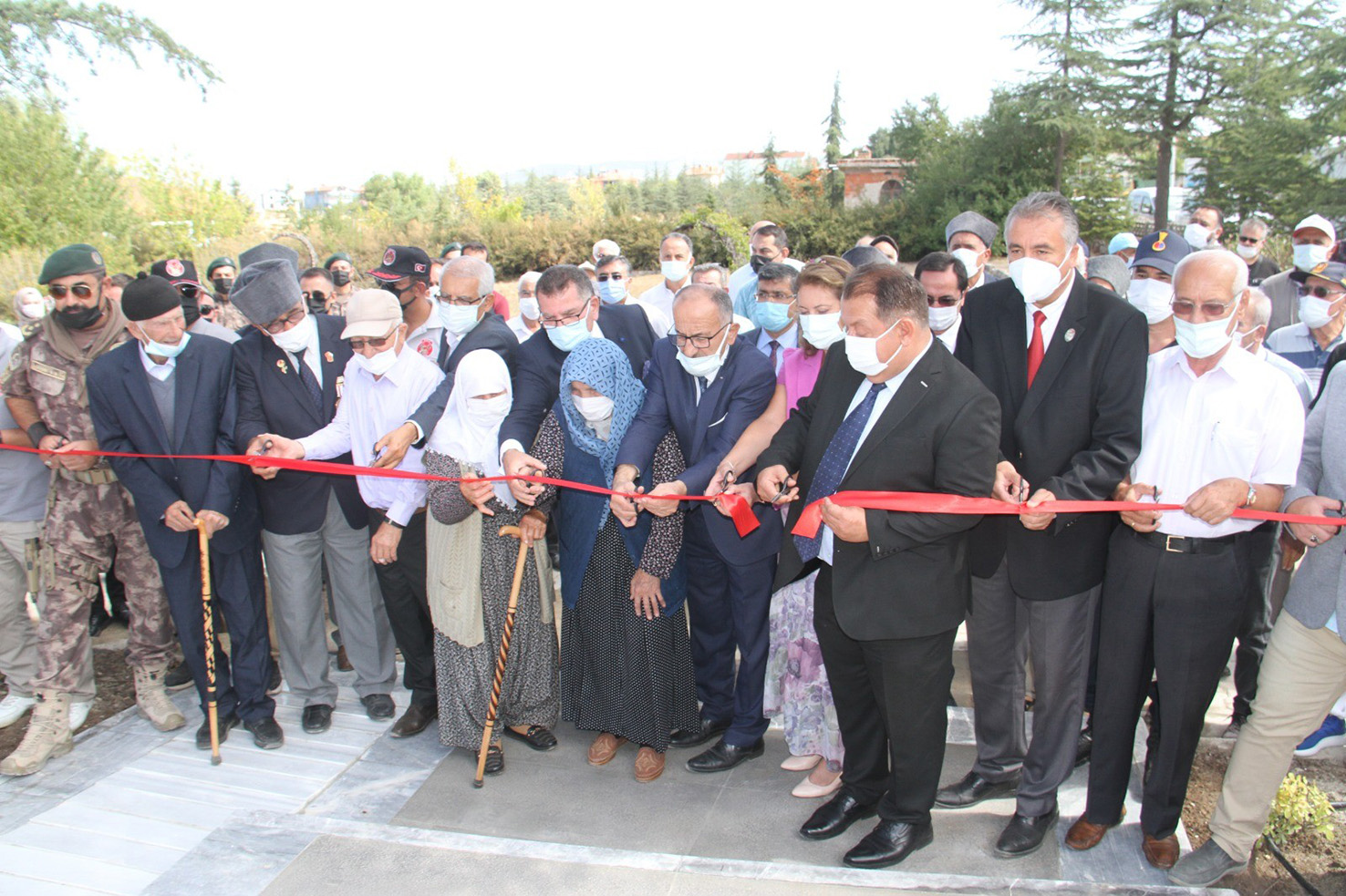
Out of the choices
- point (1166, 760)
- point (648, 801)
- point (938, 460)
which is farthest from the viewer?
point (648, 801)

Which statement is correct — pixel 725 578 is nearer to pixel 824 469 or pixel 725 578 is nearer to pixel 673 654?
pixel 673 654

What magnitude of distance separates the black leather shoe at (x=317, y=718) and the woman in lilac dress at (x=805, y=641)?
8.20 feet

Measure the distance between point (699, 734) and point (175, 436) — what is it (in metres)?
3.17

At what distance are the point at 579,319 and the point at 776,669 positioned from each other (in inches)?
79.5

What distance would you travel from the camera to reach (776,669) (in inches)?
172

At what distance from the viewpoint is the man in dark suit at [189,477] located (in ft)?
15.2

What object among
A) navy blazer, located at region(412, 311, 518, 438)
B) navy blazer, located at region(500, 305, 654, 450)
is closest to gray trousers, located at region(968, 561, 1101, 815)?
navy blazer, located at region(500, 305, 654, 450)

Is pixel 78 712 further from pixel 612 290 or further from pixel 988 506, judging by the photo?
pixel 988 506

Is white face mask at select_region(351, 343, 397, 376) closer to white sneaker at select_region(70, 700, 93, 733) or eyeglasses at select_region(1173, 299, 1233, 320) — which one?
white sneaker at select_region(70, 700, 93, 733)

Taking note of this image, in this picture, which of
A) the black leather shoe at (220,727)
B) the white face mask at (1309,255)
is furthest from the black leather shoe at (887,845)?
the white face mask at (1309,255)

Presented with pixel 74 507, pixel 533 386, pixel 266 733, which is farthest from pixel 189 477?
pixel 533 386

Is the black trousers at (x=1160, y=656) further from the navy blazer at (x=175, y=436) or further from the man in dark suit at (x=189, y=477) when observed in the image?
the navy blazer at (x=175, y=436)

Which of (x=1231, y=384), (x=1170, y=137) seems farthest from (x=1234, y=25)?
(x=1231, y=384)

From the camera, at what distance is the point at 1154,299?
4.70m
